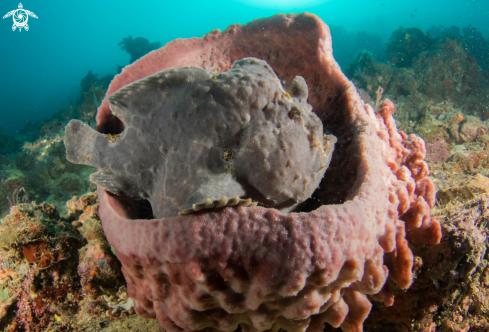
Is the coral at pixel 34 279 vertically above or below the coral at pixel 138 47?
below

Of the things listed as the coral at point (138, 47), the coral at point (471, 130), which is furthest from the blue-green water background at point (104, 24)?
the coral at point (471, 130)

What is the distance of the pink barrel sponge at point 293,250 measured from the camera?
4.33 feet

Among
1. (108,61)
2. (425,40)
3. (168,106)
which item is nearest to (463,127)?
(168,106)

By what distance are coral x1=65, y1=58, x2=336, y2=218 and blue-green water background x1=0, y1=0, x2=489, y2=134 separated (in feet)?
274

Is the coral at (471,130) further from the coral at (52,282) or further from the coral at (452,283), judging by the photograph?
the coral at (52,282)

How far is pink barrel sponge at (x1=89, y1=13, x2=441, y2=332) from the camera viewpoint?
4.33 ft

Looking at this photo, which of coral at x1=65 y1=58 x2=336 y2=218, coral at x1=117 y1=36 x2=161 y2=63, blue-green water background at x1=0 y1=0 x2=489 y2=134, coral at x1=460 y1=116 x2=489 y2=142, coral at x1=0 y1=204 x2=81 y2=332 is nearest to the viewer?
coral at x1=65 y1=58 x2=336 y2=218

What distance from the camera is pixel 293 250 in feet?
4.23

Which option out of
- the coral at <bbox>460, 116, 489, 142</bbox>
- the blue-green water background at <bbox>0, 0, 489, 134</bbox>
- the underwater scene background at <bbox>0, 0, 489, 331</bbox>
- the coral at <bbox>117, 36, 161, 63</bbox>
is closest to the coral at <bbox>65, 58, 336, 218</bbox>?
the underwater scene background at <bbox>0, 0, 489, 331</bbox>

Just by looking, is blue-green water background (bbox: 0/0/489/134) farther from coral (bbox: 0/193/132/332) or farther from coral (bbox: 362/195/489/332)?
coral (bbox: 362/195/489/332)

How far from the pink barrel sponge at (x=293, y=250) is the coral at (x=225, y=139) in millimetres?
382

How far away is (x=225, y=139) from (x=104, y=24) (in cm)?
14263

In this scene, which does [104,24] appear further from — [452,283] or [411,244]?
[452,283]

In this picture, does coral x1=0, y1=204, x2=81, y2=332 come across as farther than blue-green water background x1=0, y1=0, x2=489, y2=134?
No
